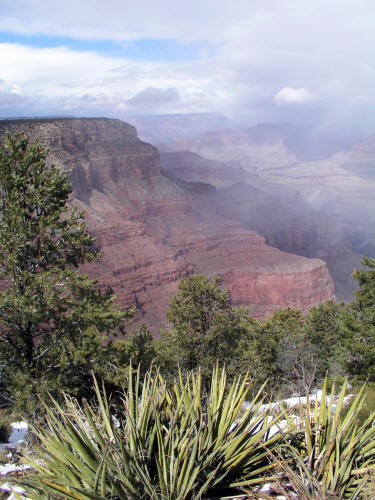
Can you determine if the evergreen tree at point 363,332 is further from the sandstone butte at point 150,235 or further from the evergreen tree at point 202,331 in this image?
the sandstone butte at point 150,235

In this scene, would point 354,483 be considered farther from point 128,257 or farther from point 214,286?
point 128,257

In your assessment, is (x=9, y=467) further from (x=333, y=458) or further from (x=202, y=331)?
(x=202, y=331)

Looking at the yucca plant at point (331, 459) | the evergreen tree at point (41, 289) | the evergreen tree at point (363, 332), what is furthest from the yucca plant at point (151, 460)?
the evergreen tree at point (363, 332)

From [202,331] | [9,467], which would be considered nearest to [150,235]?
[202,331]

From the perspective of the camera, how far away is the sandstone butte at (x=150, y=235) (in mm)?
47031

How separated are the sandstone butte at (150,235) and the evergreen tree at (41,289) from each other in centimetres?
3239

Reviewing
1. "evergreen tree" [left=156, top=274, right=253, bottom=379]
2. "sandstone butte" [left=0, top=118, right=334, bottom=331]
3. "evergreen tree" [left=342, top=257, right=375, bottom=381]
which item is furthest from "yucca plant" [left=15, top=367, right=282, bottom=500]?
"sandstone butte" [left=0, top=118, right=334, bottom=331]

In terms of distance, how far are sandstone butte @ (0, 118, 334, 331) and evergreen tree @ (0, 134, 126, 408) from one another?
32.4 m

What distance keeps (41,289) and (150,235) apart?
4658cm

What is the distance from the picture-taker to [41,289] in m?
9.96

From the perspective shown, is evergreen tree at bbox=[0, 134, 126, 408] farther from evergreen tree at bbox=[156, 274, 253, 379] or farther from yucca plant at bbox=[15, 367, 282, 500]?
evergreen tree at bbox=[156, 274, 253, 379]

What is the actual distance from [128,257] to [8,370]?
40.0 m

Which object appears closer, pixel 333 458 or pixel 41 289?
pixel 333 458

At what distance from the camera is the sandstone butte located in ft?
154
